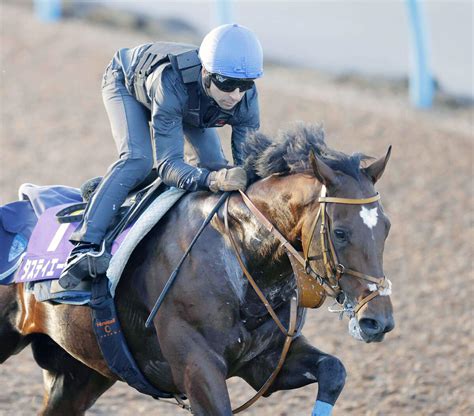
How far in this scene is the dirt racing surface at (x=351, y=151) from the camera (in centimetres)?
707

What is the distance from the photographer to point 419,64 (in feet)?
40.7

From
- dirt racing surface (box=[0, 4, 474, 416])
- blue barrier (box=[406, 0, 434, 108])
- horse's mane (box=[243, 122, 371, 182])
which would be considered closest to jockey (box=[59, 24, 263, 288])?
horse's mane (box=[243, 122, 371, 182])

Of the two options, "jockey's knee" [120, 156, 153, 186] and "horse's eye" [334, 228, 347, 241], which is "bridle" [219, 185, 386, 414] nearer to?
"horse's eye" [334, 228, 347, 241]

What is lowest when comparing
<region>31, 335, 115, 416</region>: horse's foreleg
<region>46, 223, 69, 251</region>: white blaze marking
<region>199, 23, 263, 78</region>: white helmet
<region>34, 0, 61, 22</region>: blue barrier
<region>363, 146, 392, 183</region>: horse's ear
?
<region>34, 0, 61, 22</region>: blue barrier

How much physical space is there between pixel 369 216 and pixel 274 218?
1.69ft

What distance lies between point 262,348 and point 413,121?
24.5ft

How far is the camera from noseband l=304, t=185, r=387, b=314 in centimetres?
441

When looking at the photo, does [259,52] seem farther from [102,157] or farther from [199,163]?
[102,157]

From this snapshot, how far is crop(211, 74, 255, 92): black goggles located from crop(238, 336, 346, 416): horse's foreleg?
1282 mm

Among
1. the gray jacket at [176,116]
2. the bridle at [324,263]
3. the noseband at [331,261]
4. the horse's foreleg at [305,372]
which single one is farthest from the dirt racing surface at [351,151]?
the horse's foreleg at [305,372]

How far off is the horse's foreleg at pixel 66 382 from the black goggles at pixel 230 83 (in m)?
1.91

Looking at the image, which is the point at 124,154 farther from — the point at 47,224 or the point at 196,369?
the point at 196,369

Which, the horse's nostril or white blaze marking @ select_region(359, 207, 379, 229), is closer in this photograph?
the horse's nostril

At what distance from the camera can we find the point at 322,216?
14.9ft
